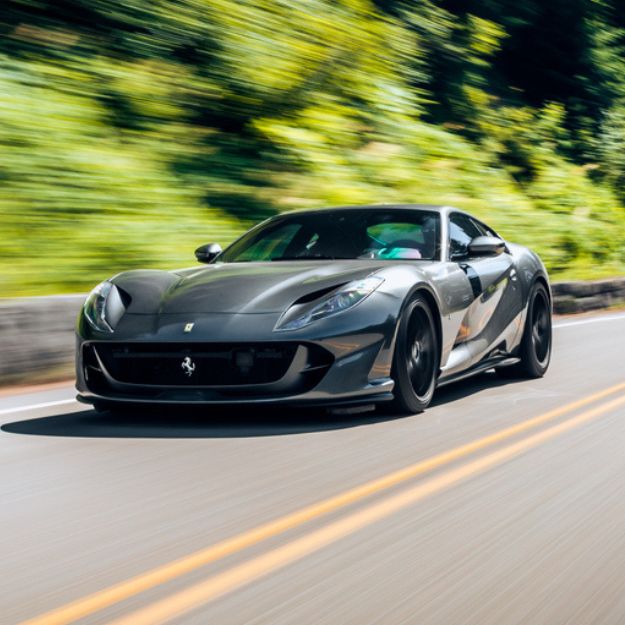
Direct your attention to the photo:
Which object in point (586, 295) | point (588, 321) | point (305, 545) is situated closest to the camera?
point (305, 545)

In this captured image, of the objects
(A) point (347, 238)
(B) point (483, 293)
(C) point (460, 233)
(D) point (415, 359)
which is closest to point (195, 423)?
(D) point (415, 359)

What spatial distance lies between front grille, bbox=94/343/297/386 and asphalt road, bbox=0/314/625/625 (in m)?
0.29

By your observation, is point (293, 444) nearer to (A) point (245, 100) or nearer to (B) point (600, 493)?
(B) point (600, 493)

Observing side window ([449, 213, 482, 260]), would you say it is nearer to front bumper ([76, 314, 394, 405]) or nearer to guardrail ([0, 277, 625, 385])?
front bumper ([76, 314, 394, 405])

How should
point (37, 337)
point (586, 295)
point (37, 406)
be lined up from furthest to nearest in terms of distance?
point (586, 295), point (37, 337), point (37, 406)

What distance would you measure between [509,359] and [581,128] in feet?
76.9

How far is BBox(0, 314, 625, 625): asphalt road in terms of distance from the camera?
11.6ft

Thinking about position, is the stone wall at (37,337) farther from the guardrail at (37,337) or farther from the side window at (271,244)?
the side window at (271,244)

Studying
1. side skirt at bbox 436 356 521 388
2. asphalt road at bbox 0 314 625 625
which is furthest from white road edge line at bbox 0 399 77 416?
side skirt at bbox 436 356 521 388

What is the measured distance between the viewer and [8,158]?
1265cm

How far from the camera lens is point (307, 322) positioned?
21.3 ft

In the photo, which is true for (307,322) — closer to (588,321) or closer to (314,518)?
(314,518)

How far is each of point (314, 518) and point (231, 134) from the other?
1260 cm

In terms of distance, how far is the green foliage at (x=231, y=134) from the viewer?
12.8 metres
